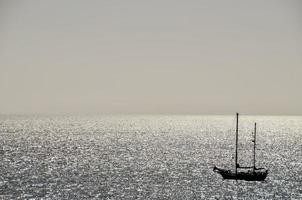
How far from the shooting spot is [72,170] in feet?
377

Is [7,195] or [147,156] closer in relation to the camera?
[7,195]

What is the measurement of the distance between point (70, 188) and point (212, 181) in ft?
98.6

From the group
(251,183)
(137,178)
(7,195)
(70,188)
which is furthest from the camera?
(137,178)

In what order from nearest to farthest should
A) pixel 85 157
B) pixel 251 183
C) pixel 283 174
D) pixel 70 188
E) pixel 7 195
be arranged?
pixel 7 195
pixel 70 188
pixel 251 183
pixel 283 174
pixel 85 157

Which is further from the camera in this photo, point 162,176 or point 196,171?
point 196,171

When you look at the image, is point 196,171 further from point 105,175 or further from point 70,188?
point 70,188

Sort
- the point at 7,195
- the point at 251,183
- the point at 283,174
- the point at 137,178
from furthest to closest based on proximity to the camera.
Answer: the point at 283,174 → the point at 137,178 → the point at 251,183 → the point at 7,195

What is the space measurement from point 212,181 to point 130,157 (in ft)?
181

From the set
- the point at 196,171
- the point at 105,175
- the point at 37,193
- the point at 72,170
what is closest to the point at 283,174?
the point at 196,171

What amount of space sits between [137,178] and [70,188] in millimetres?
18817

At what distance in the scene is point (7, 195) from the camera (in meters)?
78.5

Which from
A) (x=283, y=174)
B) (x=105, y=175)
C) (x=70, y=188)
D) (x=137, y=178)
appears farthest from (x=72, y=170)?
(x=283, y=174)

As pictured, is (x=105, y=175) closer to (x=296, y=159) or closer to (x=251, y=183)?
(x=251, y=183)

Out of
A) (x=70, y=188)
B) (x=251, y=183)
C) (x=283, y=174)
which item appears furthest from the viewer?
(x=283, y=174)
